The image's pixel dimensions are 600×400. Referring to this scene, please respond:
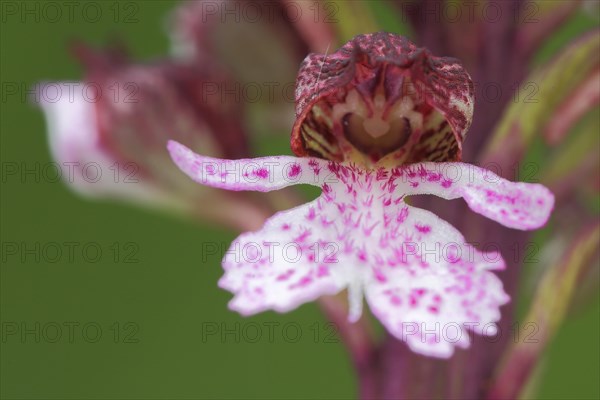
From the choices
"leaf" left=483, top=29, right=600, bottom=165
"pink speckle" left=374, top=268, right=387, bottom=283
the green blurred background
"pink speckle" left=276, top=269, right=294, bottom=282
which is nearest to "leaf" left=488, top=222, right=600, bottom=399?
"leaf" left=483, top=29, right=600, bottom=165

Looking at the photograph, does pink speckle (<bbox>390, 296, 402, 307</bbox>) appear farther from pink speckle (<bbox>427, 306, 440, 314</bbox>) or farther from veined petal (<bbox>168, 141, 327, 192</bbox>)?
veined petal (<bbox>168, 141, 327, 192</bbox>)

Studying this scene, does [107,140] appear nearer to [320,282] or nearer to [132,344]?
[320,282]

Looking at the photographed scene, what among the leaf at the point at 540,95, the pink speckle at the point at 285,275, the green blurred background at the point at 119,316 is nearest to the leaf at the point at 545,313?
the leaf at the point at 540,95

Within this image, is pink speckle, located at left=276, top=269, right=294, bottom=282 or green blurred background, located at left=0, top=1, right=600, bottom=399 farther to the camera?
green blurred background, located at left=0, top=1, right=600, bottom=399

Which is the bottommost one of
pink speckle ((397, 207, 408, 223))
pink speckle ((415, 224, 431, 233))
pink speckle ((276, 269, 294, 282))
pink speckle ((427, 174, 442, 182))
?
pink speckle ((276, 269, 294, 282))

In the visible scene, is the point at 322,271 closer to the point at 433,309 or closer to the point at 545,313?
the point at 433,309

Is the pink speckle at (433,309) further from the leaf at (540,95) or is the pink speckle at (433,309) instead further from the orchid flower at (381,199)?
the leaf at (540,95)

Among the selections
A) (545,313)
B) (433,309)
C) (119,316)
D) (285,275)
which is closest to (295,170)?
(285,275)

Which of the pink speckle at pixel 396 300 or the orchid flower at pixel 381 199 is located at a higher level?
the orchid flower at pixel 381 199
